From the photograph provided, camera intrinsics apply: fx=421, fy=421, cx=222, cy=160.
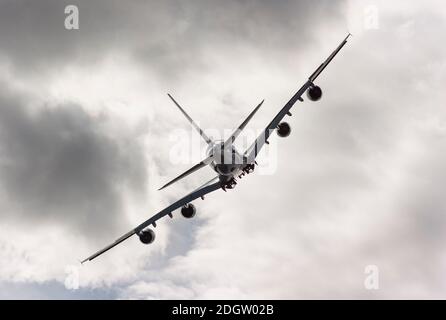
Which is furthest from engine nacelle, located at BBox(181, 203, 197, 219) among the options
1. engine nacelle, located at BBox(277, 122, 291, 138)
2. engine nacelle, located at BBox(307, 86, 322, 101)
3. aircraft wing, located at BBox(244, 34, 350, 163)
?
engine nacelle, located at BBox(307, 86, 322, 101)

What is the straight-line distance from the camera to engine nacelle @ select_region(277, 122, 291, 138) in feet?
161

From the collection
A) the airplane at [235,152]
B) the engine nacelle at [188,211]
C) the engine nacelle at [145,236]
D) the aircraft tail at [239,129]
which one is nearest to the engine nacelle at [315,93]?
the airplane at [235,152]

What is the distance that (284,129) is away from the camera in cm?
4900

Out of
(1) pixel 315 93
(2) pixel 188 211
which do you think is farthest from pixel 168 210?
(1) pixel 315 93

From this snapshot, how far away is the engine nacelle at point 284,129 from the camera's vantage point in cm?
4897

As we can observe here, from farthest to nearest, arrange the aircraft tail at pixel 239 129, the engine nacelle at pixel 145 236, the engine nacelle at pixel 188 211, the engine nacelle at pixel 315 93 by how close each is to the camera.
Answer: the engine nacelle at pixel 145 236 → the engine nacelle at pixel 188 211 → the engine nacelle at pixel 315 93 → the aircraft tail at pixel 239 129

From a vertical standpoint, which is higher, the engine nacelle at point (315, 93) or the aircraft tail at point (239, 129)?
the engine nacelle at point (315, 93)

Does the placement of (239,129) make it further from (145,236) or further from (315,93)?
(145,236)

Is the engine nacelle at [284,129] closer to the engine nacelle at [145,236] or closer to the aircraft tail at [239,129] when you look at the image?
the aircraft tail at [239,129]

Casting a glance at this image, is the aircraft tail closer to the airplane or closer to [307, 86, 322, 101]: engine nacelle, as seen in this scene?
the airplane
